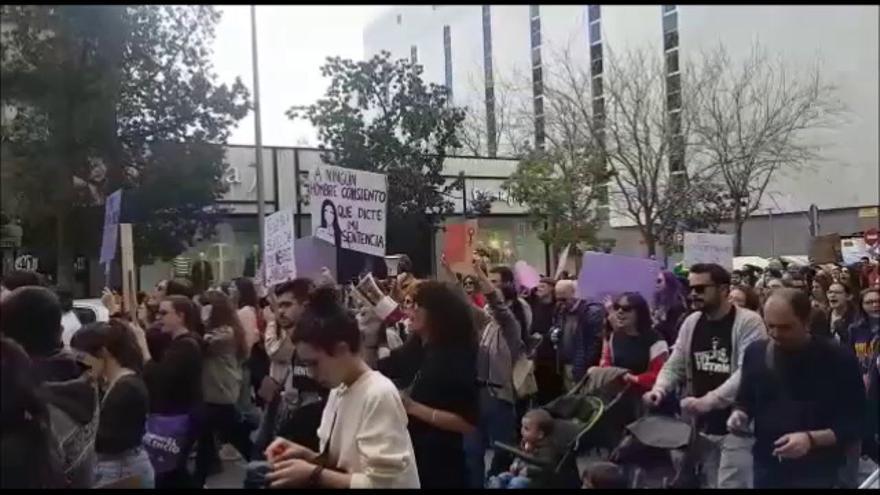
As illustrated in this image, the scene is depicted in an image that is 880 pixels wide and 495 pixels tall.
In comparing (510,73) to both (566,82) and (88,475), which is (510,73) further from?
(88,475)

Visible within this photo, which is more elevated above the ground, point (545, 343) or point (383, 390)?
point (383, 390)

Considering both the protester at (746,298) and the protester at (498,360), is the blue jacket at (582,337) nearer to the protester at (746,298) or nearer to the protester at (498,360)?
the protester at (498,360)

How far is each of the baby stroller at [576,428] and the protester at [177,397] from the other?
1584 mm

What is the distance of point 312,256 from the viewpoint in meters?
8.06

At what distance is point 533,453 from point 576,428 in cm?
34

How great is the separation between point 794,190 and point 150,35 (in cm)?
1552

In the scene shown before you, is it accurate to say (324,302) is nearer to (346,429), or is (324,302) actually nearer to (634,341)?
(346,429)

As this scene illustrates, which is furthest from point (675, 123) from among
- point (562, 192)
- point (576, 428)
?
point (576, 428)

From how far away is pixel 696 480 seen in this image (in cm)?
473

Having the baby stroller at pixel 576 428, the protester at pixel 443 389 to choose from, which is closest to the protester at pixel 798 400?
the baby stroller at pixel 576 428

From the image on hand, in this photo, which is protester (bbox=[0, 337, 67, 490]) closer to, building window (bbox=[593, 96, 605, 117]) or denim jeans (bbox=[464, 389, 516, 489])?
denim jeans (bbox=[464, 389, 516, 489])

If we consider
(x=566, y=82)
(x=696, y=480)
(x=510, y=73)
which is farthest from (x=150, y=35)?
(x=566, y=82)

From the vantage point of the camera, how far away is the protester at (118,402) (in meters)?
4.36

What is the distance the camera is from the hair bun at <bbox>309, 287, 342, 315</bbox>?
374 centimetres
